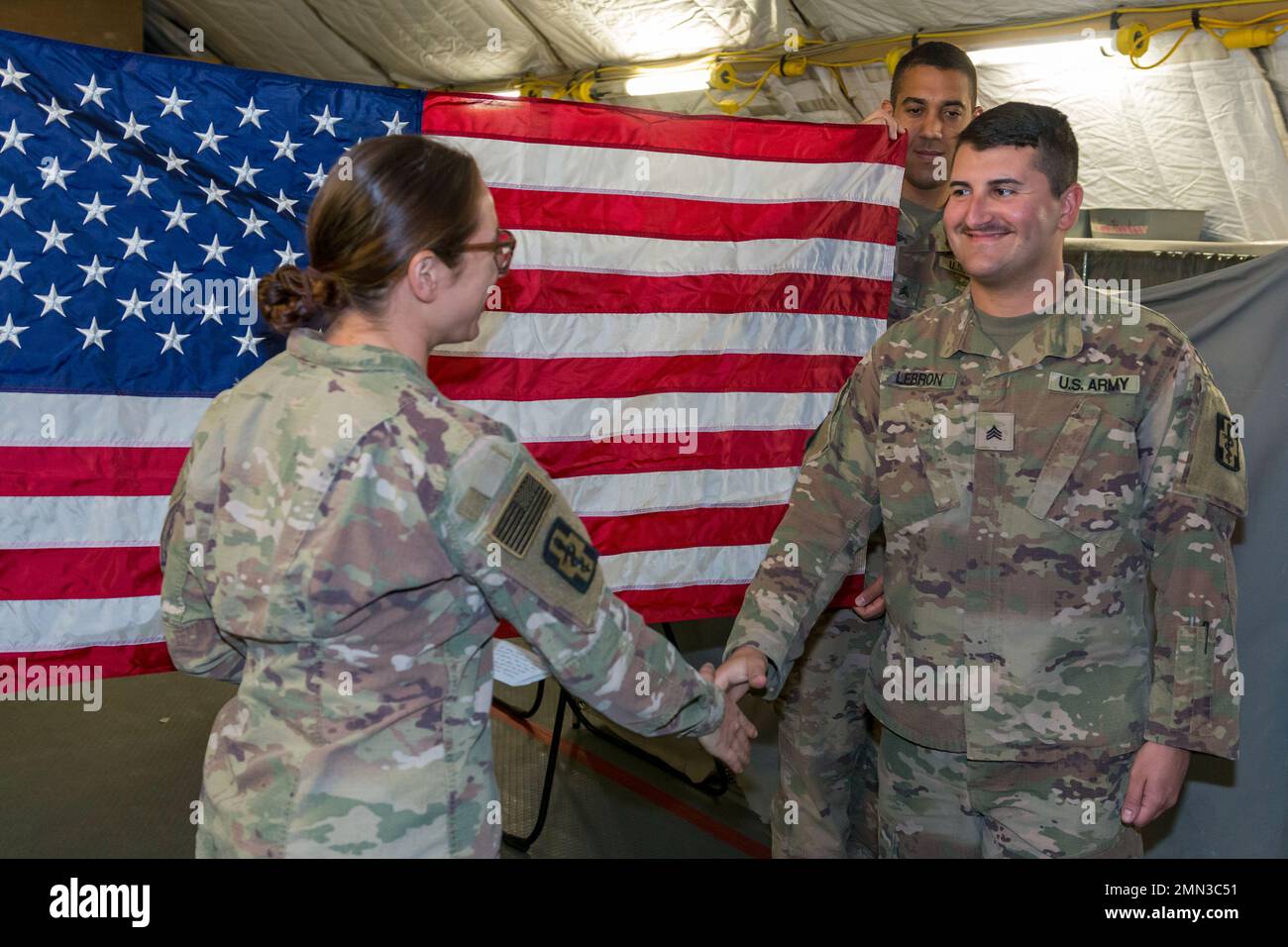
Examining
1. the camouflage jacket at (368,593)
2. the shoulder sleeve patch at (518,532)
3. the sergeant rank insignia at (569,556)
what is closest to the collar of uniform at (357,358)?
the camouflage jacket at (368,593)

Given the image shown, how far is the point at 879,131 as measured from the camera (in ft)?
10.2

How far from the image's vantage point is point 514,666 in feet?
5.21

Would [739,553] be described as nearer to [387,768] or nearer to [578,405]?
[578,405]

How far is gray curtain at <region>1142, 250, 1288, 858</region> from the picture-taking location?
2.63 meters

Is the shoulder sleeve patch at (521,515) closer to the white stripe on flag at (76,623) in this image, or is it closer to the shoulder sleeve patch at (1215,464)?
the shoulder sleeve patch at (1215,464)

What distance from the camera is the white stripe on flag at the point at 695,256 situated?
2869mm

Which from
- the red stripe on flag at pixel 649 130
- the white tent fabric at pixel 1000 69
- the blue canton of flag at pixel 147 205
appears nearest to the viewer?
the blue canton of flag at pixel 147 205

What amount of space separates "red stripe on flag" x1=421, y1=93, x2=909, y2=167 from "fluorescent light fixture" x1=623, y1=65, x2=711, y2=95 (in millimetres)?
2599

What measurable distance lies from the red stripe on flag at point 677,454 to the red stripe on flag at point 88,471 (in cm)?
84

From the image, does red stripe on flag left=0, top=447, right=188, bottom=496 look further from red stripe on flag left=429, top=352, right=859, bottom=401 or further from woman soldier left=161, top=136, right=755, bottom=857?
woman soldier left=161, top=136, right=755, bottom=857

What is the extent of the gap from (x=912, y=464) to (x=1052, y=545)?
0.30 metres
